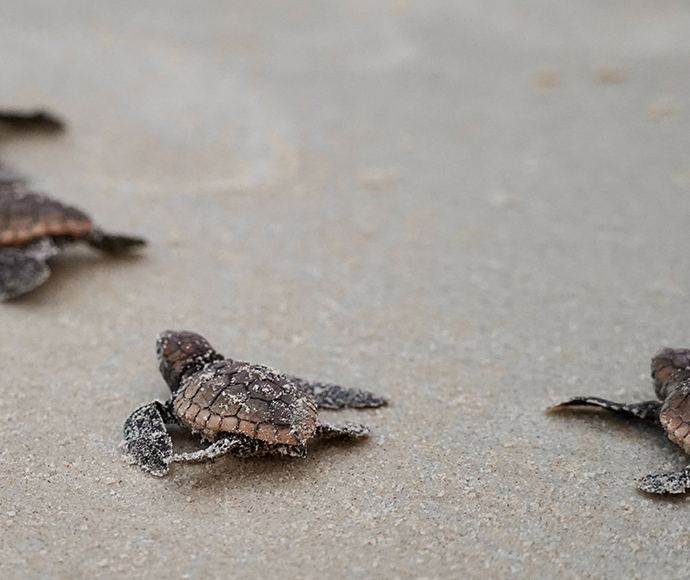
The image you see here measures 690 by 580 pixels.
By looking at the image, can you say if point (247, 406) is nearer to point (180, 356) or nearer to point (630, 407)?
point (180, 356)

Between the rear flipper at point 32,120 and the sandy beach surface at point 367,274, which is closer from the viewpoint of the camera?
the sandy beach surface at point 367,274

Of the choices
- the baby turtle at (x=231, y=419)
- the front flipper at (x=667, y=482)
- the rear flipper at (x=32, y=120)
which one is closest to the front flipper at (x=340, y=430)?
the baby turtle at (x=231, y=419)

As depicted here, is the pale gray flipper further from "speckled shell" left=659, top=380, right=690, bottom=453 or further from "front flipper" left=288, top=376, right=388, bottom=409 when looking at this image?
"speckled shell" left=659, top=380, right=690, bottom=453

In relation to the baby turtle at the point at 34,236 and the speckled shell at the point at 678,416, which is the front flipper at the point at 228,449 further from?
the baby turtle at the point at 34,236

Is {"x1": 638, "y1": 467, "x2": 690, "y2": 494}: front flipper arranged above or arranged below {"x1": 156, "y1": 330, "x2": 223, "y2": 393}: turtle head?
above

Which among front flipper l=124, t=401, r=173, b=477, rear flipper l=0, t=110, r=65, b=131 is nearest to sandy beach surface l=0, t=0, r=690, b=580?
front flipper l=124, t=401, r=173, b=477
